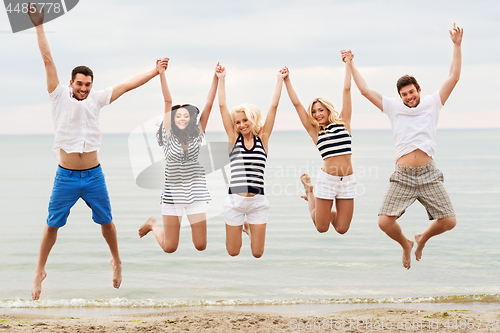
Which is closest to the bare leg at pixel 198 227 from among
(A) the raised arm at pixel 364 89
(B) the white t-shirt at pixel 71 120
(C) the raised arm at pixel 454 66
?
(B) the white t-shirt at pixel 71 120

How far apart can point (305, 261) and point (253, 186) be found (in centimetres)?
625

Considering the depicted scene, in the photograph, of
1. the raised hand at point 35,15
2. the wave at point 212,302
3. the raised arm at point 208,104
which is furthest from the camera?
the wave at point 212,302

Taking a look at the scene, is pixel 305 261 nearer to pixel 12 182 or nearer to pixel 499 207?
pixel 499 207

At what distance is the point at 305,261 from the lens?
12.9 m

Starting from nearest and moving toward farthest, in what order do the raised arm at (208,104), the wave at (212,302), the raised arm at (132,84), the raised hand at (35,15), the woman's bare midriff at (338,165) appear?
the raised hand at (35,15), the raised arm at (132,84), the raised arm at (208,104), the woman's bare midriff at (338,165), the wave at (212,302)

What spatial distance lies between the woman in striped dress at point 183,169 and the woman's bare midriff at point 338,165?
1905mm

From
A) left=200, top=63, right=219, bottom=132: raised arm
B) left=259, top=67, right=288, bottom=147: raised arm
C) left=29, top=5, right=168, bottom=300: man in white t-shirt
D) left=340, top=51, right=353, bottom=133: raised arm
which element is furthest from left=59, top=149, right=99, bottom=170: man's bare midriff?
left=340, top=51, right=353, bottom=133: raised arm

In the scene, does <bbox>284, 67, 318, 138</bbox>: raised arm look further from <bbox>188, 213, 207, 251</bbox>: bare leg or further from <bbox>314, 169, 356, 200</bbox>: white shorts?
<bbox>188, 213, 207, 251</bbox>: bare leg

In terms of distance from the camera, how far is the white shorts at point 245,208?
24.0 feet

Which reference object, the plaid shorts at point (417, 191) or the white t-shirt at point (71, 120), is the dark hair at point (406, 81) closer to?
the plaid shorts at point (417, 191)

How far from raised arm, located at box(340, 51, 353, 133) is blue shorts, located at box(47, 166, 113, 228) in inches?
144

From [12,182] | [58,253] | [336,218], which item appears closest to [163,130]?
[336,218]

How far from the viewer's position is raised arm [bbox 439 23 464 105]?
23.0ft

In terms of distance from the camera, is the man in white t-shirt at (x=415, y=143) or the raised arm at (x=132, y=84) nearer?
the raised arm at (x=132, y=84)
